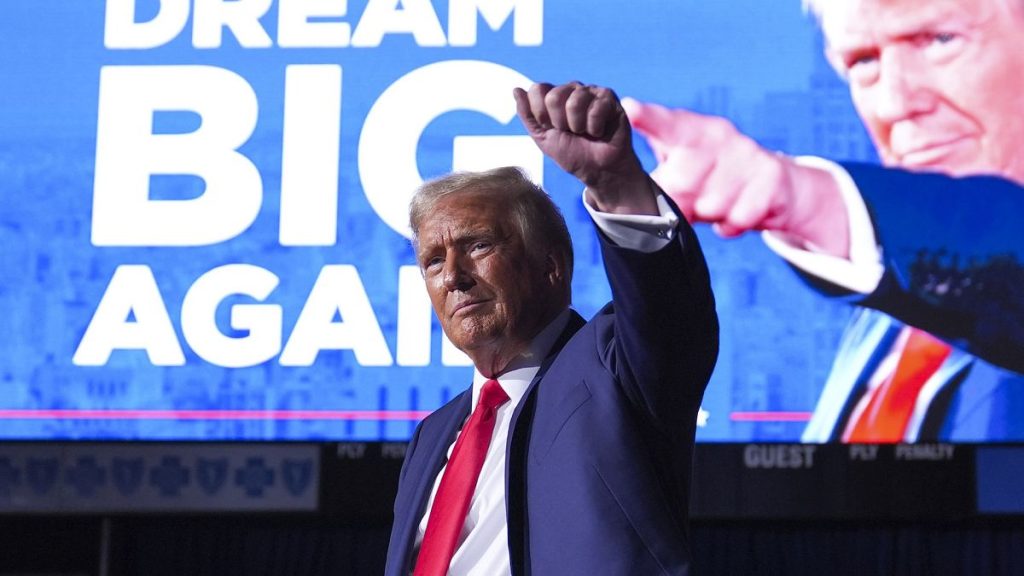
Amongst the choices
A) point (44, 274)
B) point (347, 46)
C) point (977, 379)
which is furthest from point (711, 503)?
point (44, 274)

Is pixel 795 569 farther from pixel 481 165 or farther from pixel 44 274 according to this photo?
pixel 44 274

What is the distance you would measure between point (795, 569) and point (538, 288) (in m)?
1.69

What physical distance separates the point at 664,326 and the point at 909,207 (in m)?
1.58

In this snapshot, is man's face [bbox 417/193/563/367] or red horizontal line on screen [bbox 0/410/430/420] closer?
man's face [bbox 417/193/563/367]

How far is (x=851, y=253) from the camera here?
8.54 ft

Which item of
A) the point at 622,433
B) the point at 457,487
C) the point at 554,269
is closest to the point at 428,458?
the point at 457,487

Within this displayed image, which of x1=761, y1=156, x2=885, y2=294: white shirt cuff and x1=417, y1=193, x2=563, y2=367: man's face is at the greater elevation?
x1=761, y1=156, x2=885, y2=294: white shirt cuff

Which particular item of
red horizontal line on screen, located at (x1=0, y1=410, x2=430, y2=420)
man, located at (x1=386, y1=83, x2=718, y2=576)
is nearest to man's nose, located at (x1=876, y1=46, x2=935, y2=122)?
red horizontal line on screen, located at (x1=0, y1=410, x2=430, y2=420)

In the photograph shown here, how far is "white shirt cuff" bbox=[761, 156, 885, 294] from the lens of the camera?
8.50ft

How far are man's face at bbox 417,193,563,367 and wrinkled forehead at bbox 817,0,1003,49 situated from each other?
4.73 ft

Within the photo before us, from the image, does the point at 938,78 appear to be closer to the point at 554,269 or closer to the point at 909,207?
the point at 909,207

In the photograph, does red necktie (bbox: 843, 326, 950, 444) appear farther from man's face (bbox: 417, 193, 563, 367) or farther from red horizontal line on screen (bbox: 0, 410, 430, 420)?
man's face (bbox: 417, 193, 563, 367)

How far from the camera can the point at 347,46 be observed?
2.85 meters

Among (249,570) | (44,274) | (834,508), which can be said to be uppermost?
(44,274)
